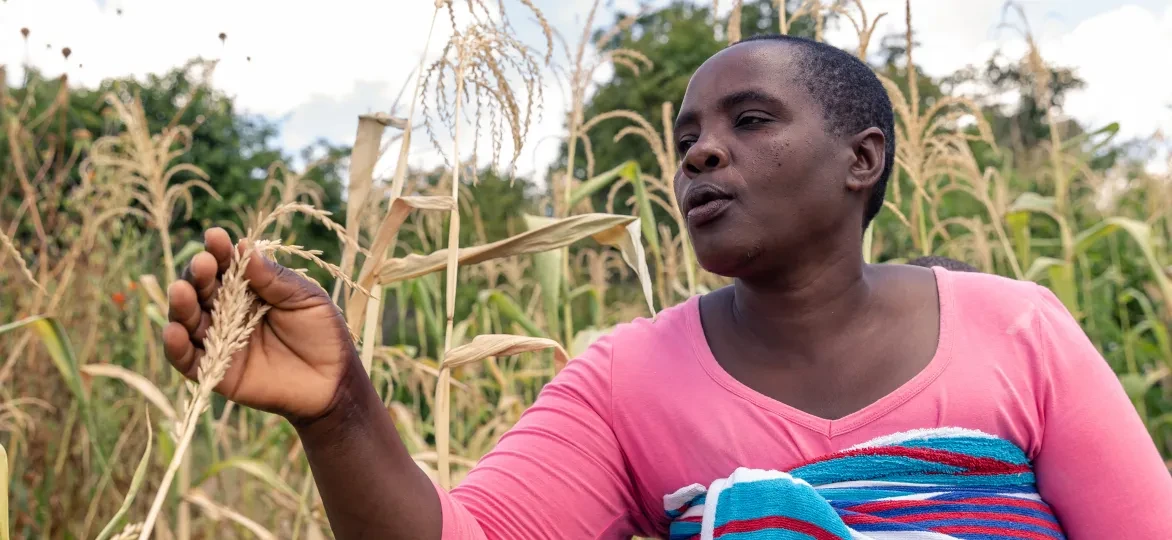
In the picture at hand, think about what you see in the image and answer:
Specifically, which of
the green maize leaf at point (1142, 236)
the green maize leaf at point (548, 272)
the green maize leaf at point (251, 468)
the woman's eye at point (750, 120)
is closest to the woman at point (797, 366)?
the woman's eye at point (750, 120)

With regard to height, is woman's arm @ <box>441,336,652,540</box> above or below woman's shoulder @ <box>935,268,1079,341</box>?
below

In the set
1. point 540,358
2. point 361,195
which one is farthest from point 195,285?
point 540,358

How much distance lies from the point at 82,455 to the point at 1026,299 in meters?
2.47

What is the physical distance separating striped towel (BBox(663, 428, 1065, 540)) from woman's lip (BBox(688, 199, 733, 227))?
1.29ft

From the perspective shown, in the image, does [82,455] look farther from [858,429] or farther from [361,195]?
[858,429]

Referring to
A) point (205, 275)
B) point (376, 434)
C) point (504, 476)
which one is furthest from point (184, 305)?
point (504, 476)

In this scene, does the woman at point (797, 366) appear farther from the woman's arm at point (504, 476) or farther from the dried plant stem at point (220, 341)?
the dried plant stem at point (220, 341)

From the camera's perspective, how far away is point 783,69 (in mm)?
1481

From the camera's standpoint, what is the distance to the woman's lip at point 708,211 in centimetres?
143

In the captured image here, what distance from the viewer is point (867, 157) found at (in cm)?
154

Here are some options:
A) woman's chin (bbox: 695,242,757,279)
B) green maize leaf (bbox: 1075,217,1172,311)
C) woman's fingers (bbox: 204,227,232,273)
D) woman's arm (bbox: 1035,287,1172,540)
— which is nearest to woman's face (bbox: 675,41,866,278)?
woman's chin (bbox: 695,242,757,279)

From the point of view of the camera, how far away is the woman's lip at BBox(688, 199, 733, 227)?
4.69 ft

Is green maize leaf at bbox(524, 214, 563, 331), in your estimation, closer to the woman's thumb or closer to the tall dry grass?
the tall dry grass

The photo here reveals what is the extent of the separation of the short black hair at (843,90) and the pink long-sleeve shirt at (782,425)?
30 cm
